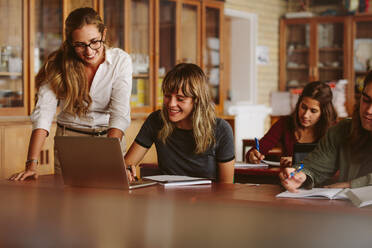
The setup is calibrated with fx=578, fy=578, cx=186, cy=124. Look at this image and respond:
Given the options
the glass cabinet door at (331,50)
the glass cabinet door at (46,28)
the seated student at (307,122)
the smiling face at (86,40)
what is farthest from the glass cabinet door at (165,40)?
the glass cabinet door at (331,50)

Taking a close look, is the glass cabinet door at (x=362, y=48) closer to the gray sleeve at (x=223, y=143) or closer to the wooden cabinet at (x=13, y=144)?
the wooden cabinet at (x=13, y=144)

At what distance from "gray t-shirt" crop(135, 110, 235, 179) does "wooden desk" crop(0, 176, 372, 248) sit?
451 millimetres

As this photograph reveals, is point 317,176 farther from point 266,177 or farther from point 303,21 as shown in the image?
point 303,21

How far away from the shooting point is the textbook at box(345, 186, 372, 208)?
1.83m

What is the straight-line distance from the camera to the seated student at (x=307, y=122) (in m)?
3.62

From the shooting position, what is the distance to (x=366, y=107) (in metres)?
2.29

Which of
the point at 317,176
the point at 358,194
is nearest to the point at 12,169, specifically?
the point at 317,176

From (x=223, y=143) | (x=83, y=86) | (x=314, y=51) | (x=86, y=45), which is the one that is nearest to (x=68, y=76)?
(x=83, y=86)

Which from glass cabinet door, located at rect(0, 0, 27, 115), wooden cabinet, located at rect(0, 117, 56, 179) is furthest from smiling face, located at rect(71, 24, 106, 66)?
glass cabinet door, located at rect(0, 0, 27, 115)

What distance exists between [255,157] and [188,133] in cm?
78

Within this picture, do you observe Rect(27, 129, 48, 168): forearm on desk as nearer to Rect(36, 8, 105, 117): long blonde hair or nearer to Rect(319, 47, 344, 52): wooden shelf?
Rect(36, 8, 105, 117): long blonde hair

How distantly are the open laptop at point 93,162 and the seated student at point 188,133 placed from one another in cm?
56

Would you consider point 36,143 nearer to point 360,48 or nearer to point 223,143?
point 223,143

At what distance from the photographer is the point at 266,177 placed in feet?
10.5
